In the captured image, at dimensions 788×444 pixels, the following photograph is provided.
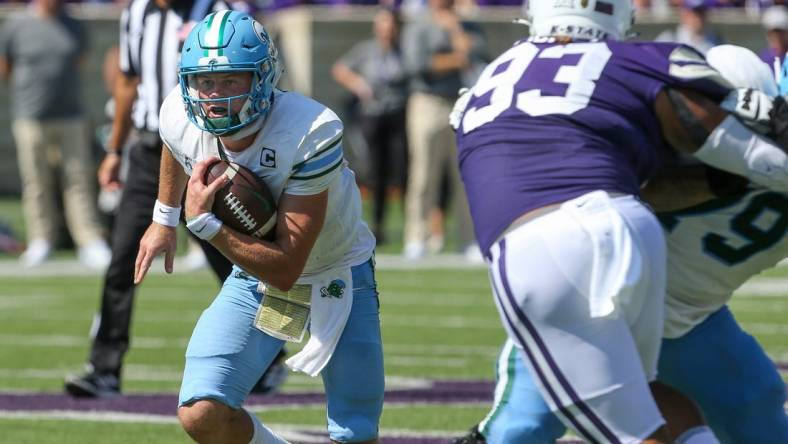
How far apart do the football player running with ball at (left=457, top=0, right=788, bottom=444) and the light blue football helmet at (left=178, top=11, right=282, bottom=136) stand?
0.76 m

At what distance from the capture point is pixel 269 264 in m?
4.48

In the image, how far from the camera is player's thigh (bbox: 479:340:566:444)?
407 cm

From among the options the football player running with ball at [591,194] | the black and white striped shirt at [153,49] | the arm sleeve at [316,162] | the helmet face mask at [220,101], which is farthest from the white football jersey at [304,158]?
the black and white striped shirt at [153,49]

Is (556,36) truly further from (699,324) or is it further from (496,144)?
(699,324)

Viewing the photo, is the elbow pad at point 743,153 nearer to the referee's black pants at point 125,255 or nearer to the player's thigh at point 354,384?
the player's thigh at point 354,384

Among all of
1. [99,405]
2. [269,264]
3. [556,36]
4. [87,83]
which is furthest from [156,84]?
[87,83]

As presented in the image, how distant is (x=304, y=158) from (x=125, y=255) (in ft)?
8.95

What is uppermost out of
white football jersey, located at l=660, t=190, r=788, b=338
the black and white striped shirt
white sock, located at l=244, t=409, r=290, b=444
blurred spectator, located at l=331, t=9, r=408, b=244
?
white football jersey, located at l=660, t=190, r=788, b=338

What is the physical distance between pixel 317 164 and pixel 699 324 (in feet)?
3.56

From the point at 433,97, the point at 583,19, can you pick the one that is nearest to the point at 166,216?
the point at 583,19

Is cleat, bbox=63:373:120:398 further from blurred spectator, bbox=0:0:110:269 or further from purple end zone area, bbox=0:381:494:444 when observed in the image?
blurred spectator, bbox=0:0:110:269

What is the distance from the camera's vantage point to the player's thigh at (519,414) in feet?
13.4

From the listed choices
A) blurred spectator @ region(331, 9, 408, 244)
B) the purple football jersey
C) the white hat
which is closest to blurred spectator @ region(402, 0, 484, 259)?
blurred spectator @ region(331, 9, 408, 244)

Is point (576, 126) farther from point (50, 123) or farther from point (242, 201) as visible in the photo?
point (50, 123)
